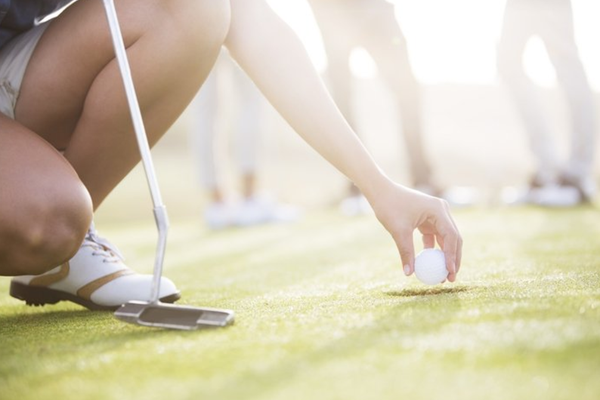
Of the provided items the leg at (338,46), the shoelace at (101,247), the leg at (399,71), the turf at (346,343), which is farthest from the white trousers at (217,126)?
the shoelace at (101,247)

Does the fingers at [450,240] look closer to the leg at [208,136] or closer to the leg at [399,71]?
the leg at [399,71]

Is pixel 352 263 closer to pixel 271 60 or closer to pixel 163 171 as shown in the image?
pixel 271 60

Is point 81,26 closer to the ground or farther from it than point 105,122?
farther from it

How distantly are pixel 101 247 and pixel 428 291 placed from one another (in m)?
0.64

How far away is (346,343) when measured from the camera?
0.85m

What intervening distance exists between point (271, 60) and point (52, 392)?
70cm

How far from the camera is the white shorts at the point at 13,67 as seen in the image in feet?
4.56

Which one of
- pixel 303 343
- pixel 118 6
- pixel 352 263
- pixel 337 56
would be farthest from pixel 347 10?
pixel 303 343

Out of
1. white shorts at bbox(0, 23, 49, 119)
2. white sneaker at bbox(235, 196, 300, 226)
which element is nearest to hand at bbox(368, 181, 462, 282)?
white shorts at bbox(0, 23, 49, 119)

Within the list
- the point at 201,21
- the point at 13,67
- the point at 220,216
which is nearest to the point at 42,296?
the point at 13,67

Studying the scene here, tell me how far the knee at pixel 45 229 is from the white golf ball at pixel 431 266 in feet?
1.82

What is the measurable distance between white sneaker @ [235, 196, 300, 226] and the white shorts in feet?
8.39

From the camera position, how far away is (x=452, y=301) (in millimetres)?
1101

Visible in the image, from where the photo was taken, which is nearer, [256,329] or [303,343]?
[303,343]
